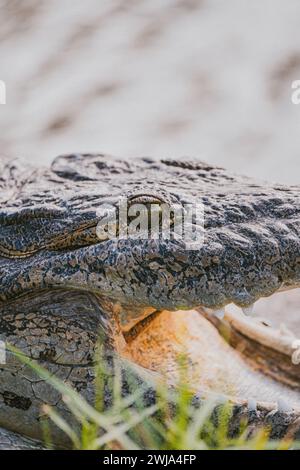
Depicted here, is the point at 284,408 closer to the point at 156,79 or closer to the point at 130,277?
the point at 130,277

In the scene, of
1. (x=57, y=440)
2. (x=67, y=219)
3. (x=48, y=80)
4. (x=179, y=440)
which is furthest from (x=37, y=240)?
(x=48, y=80)

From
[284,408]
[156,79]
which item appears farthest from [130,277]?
[156,79]

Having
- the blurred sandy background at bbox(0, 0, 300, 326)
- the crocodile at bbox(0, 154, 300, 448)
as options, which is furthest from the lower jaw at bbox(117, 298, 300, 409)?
the blurred sandy background at bbox(0, 0, 300, 326)

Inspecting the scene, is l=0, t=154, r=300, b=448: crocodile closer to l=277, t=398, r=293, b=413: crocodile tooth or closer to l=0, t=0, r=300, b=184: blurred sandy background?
l=277, t=398, r=293, b=413: crocodile tooth

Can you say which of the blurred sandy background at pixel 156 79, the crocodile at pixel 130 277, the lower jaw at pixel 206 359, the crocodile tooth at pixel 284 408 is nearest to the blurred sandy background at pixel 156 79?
the blurred sandy background at pixel 156 79

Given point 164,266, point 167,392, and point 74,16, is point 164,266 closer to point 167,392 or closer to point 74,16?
point 167,392

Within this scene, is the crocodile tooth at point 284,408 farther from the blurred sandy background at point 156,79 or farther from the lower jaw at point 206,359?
the blurred sandy background at point 156,79
